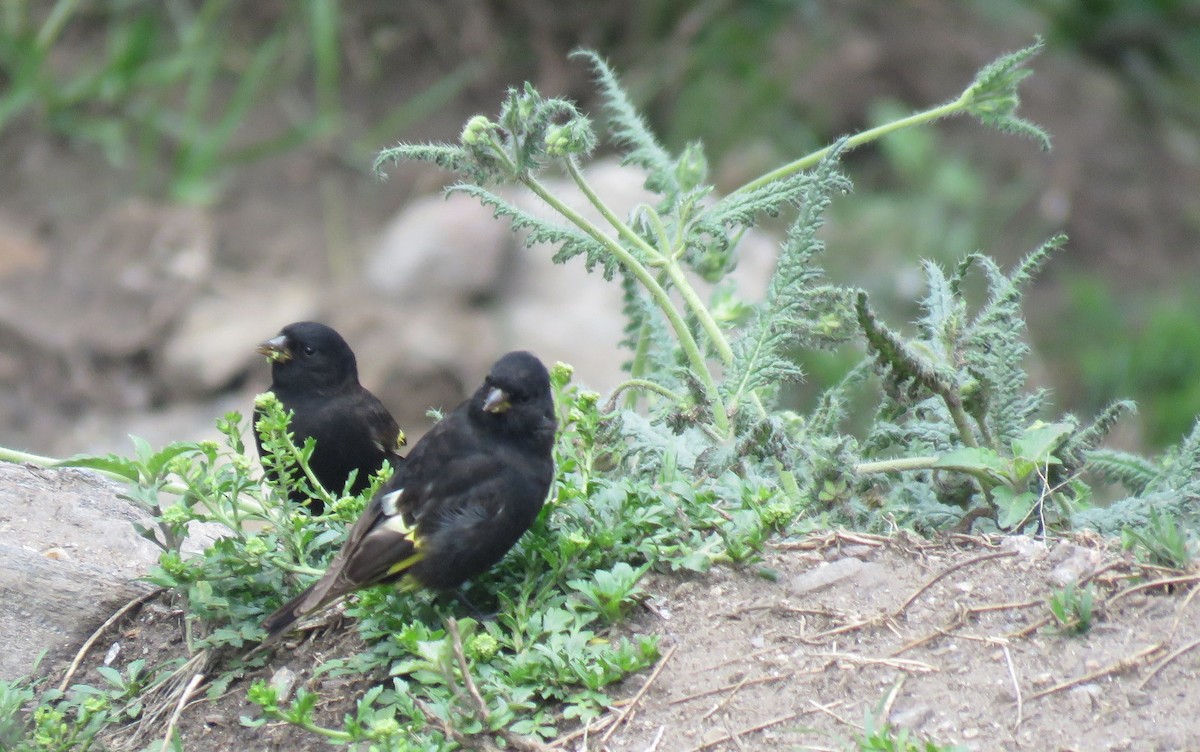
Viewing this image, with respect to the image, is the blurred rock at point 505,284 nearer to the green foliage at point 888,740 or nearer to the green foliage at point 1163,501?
the green foliage at point 1163,501

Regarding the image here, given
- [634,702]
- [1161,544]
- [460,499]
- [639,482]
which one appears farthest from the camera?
[639,482]

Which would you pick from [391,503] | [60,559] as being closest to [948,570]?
[391,503]

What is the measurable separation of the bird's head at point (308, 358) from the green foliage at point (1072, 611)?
8.42ft

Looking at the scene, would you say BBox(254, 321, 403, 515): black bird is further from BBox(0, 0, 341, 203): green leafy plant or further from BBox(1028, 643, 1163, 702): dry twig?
BBox(0, 0, 341, 203): green leafy plant

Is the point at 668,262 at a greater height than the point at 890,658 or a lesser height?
greater

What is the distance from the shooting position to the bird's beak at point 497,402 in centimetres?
337

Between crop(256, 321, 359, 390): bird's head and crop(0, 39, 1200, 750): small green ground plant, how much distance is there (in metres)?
1.17

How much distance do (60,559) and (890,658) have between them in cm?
209

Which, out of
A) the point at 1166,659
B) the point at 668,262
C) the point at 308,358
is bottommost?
the point at 1166,659

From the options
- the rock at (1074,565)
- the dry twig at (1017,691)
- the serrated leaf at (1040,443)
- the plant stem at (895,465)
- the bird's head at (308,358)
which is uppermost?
the bird's head at (308,358)

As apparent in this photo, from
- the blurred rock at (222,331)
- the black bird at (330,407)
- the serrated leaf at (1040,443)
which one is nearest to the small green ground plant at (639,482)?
the serrated leaf at (1040,443)

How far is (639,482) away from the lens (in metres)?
3.37

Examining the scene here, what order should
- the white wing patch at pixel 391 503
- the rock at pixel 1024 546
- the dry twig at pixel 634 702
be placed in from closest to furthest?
the dry twig at pixel 634 702 → the rock at pixel 1024 546 → the white wing patch at pixel 391 503

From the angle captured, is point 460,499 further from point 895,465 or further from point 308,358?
point 308,358
